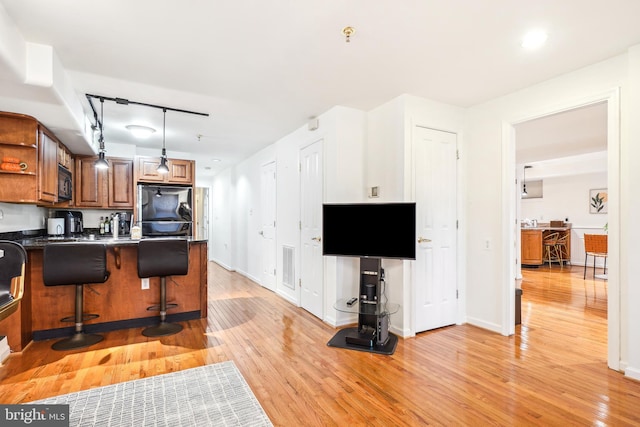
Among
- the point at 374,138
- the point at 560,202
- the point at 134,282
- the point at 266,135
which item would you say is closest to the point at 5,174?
the point at 134,282

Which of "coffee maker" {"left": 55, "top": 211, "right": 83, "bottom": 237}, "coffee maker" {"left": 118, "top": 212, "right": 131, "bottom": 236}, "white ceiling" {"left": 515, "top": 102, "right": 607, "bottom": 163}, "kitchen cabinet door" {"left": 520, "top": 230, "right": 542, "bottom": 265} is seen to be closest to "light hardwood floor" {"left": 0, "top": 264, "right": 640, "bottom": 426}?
"coffee maker" {"left": 55, "top": 211, "right": 83, "bottom": 237}

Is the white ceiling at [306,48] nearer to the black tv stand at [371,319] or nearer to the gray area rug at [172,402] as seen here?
the black tv stand at [371,319]

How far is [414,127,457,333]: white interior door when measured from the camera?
340cm

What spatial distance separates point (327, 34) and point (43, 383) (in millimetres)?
3322

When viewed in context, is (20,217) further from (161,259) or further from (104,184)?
(161,259)

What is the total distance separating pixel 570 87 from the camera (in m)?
2.86

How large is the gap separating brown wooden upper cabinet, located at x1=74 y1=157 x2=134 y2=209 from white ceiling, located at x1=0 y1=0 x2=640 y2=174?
183 cm

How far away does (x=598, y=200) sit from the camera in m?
7.79

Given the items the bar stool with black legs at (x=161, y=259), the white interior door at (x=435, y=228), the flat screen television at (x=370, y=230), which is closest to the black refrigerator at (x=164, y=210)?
the bar stool with black legs at (x=161, y=259)

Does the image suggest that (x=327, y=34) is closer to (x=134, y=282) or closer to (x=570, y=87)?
(x=570, y=87)

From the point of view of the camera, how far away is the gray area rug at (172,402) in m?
1.91

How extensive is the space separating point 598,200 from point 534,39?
772 centimetres

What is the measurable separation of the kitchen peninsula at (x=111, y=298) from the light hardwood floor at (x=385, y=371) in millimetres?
183

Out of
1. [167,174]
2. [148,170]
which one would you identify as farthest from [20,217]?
[167,174]
